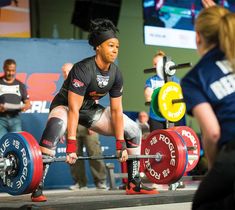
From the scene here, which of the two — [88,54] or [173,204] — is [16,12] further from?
[173,204]

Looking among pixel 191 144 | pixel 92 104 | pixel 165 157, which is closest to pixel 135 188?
pixel 165 157

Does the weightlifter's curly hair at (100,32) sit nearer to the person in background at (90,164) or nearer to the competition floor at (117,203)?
the competition floor at (117,203)

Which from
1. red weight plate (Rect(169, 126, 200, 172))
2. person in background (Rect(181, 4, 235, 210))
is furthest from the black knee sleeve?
person in background (Rect(181, 4, 235, 210))

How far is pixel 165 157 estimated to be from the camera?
15.0 ft

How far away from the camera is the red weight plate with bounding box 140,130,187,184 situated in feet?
14.5

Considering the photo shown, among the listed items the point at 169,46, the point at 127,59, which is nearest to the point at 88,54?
the point at 127,59

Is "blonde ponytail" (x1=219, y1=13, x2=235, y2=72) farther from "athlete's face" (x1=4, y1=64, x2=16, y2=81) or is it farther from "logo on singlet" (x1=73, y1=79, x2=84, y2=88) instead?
"athlete's face" (x1=4, y1=64, x2=16, y2=81)

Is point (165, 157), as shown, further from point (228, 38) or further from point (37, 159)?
point (228, 38)

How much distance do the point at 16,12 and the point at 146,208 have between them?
4422 mm

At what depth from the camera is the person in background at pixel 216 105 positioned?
1.92 metres

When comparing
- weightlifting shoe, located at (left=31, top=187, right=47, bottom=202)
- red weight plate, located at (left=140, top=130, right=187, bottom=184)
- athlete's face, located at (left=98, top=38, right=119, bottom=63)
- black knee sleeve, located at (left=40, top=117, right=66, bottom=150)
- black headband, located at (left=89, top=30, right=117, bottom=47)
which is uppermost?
black headband, located at (left=89, top=30, right=117, bottom=47)

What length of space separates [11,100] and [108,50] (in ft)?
6.98

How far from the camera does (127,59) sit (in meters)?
8.71

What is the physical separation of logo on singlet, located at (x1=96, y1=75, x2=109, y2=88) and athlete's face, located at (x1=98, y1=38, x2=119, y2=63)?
0.14m
